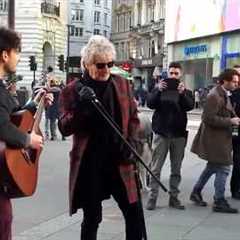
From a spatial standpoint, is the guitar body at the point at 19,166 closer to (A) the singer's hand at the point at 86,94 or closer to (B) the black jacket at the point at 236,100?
(A) the singer's hand at the point at 86,94

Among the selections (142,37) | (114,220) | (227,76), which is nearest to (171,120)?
(227,76)

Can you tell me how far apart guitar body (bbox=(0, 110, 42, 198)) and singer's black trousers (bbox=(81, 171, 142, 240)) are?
80 centimetres

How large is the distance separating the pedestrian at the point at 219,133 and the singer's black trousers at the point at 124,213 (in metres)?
3.29

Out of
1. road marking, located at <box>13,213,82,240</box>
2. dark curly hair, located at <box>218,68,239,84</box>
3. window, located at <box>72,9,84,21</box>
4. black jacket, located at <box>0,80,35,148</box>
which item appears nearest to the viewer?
black jacket, located at <box>0,80,35,148</box>

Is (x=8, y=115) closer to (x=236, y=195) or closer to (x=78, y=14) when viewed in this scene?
(x=236, y=195)

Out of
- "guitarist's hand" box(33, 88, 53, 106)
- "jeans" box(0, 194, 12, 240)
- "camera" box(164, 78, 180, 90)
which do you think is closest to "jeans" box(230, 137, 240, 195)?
"camera" box(164, 78, 180, 90)

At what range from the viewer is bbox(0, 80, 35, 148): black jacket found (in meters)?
4.41

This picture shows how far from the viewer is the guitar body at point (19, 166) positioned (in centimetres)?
447

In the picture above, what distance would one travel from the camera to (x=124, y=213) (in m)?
5.46

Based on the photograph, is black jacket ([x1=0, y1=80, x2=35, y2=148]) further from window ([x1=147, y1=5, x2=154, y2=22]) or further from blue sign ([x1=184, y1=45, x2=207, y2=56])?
window ([x1=147, y1=5, x2=154, y2=22])

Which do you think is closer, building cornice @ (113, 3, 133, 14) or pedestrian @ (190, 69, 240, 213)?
pedestrian @ (190, 69, 240, 213)

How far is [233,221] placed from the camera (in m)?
8.02

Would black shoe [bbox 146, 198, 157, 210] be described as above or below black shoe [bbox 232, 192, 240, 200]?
above

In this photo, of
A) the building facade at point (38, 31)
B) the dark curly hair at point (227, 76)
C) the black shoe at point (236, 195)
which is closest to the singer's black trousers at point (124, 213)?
the dark curly hair at point (227, 76)
